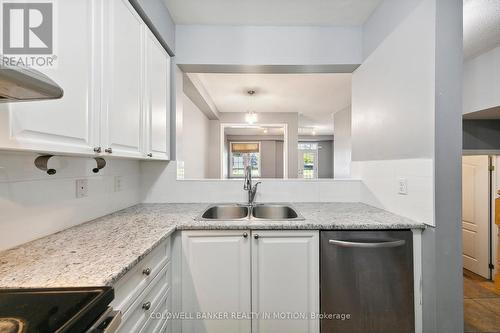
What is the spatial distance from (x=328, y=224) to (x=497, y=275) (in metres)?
2.98

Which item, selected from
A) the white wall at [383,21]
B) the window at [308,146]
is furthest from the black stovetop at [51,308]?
the window at [308,146]

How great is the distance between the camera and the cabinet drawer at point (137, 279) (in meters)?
0.85

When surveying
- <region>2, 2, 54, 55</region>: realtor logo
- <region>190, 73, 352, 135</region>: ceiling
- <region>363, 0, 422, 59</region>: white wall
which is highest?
<region>190, 73, 352, 135</region>: ceiling

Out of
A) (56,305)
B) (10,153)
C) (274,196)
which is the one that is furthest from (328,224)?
Result: (10,153)

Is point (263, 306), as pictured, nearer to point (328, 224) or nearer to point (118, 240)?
point (328, 224)

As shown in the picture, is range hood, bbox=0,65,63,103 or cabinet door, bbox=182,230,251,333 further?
cabinet door, bbox=182,230,251,333

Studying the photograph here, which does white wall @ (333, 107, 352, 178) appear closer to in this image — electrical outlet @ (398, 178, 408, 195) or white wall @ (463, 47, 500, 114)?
white wall @ (463, 47, 500, 114)

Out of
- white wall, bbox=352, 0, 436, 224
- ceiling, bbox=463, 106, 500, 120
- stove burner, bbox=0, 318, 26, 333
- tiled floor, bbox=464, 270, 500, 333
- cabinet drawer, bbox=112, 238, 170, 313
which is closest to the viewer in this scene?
stove burner, bbox=0, 318, 26, 333

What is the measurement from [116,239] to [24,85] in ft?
2.46

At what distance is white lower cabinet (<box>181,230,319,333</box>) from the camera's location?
1.37 meters

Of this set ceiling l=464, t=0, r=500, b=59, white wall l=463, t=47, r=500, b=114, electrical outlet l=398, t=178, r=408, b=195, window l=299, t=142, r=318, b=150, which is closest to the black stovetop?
electrical outlet l=398, t=178, r=408, b=195

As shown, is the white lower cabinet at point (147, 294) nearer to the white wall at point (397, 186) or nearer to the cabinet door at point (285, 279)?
the cabinet door at point (285, 279)

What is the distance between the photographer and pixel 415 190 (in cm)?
138

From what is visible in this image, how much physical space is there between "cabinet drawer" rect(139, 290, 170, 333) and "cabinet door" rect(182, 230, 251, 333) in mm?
123
